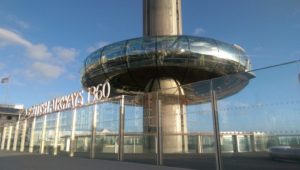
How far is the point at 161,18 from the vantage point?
106 feet

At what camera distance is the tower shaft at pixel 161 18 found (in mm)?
32125

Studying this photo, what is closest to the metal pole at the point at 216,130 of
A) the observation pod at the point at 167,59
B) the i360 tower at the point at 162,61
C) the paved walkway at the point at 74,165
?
the paved walkway at the point at 74,165

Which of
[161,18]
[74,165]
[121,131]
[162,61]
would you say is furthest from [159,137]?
[161,18]

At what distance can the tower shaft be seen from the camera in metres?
32.1

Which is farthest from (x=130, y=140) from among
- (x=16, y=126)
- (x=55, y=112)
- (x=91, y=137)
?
(x=16, y=126)

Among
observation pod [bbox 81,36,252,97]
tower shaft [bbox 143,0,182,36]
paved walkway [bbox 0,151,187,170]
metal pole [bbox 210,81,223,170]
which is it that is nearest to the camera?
metal pole [bbox 210,81,223,170]

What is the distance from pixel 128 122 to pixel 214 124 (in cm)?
704

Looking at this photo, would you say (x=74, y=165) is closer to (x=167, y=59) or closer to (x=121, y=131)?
(x=121, y=131)

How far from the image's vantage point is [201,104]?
13281 millimetres

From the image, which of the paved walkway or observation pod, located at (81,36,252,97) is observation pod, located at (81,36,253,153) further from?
the paved walkway

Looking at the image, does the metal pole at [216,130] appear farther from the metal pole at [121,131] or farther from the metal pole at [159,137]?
the metal pole at [121,131]

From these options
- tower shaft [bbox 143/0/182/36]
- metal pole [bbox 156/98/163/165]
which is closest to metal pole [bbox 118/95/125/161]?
metal pole [bbox 156/98/163/165]

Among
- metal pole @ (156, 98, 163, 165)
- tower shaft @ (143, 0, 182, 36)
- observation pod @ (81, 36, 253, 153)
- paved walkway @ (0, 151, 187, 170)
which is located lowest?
paved walkway @ (0, 151, 187, 170)

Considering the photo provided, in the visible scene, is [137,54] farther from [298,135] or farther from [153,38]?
[298,135]
